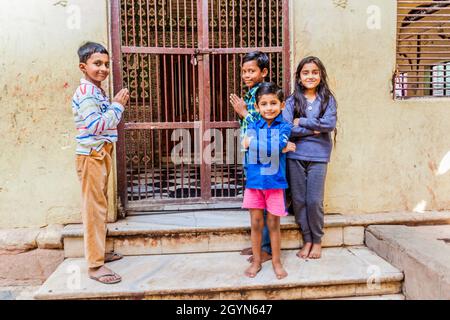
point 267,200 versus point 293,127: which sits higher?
point 293,127

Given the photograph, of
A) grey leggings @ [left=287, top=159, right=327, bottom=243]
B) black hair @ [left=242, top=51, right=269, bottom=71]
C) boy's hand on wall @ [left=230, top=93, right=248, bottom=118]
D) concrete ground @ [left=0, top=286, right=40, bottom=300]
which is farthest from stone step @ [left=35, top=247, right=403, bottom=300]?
black hair @ [left=242, top=51, right=269, bottom=71]

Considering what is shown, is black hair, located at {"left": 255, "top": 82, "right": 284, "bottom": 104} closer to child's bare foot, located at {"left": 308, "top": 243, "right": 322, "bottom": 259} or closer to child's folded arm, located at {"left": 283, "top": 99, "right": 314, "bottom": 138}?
child's folded arm, located at {"left": 283, "top": 99, "right": 314, "bottom": 138}

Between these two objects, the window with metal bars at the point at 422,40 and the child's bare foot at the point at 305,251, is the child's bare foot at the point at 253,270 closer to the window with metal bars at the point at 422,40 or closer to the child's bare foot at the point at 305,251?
the child's bare foot at the point at 305,251

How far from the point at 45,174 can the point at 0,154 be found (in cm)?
44

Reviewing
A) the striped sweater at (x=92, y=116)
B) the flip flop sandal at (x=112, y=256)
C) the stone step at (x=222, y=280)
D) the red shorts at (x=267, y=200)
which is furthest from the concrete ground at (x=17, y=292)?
the red shorts at (x=267, y=200)

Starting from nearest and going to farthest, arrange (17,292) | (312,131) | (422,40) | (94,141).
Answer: (94,141), (312,131), (17,292), (422,40)

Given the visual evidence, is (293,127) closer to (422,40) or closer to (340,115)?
(340,115)

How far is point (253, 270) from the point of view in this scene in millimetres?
3166

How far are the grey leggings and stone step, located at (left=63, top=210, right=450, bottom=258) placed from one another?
0.19 metres

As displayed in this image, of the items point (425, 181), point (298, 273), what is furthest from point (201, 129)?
point (425, 181)

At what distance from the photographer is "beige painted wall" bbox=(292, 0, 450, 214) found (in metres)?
3.88

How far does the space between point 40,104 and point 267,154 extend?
216cm

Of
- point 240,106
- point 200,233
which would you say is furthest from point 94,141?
point 200,233
